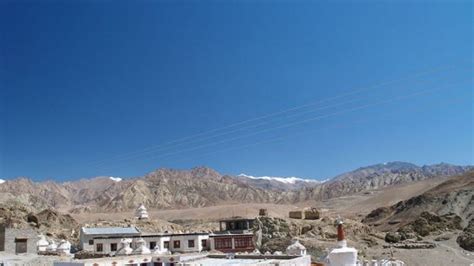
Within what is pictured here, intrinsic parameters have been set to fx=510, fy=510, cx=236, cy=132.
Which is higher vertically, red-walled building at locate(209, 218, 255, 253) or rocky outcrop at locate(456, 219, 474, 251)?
red-walled building at locate(209, 218, 255, 253)

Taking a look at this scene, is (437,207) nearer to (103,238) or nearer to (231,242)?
(231,242)

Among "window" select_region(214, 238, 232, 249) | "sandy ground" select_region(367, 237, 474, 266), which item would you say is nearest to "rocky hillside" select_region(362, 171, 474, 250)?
"sandy ground" select_region(367, 237, 474, 266)

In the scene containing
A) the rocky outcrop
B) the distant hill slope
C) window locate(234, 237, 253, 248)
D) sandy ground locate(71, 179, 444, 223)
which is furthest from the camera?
sandy ground locate(71, 179, 444, 223)

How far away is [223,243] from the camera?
56.1m

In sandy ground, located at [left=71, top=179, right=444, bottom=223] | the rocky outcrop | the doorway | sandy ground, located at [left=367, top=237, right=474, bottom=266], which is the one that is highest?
sandy ground, located at [left=71, top=179, right=444, bottom=223]

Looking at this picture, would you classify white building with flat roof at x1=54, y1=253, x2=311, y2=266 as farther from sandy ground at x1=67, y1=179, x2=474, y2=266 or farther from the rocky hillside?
the rocky hillside

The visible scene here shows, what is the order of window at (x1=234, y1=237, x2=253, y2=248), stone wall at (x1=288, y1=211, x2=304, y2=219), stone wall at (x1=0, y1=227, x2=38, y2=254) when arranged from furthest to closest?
stone wall at (x1=288, y1=211, x2=304, y2=219), window at (x1=234, y1=237, x2=253, y2=248), stone wall at (x1=0, y1=227, x2=38, y2=254)

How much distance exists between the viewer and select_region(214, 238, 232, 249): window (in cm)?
5534

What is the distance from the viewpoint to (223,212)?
159 m

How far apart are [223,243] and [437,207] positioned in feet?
229

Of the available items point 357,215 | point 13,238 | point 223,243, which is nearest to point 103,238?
point 13,238

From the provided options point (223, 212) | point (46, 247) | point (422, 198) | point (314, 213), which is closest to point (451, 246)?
point (314, 213)

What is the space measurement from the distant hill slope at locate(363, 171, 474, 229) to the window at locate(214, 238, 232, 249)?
185ft

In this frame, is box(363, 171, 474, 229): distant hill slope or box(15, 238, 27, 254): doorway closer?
box(15, 238, 27, 254): doorway
